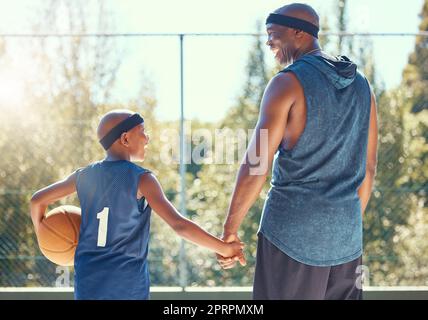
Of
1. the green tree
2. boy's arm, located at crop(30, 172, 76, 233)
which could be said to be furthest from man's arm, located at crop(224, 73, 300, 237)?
the green tree

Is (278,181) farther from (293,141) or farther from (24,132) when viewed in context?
(24,132)

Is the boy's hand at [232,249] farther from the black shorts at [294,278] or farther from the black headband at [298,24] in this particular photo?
the black headband at [298,24]

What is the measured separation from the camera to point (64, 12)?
1076cm

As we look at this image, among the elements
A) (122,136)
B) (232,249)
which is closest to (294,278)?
(232,249)

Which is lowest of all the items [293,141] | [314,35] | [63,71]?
[63,71]

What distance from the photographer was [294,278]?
9.61 feet

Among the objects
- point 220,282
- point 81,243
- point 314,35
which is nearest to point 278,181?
point 314,35

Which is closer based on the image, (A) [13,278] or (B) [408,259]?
(A) [13,278]

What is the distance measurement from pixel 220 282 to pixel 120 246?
4.10 metres

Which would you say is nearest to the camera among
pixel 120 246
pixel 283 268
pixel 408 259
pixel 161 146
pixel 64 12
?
pixel 283 268

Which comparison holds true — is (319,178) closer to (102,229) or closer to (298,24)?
(298,24)

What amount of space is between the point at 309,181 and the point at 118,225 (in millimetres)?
797

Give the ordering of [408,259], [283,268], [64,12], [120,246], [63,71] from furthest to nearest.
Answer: [64,12], [63,71], [408,259], [120,246], [283,268]

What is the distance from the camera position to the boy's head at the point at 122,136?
3410 millimetres
